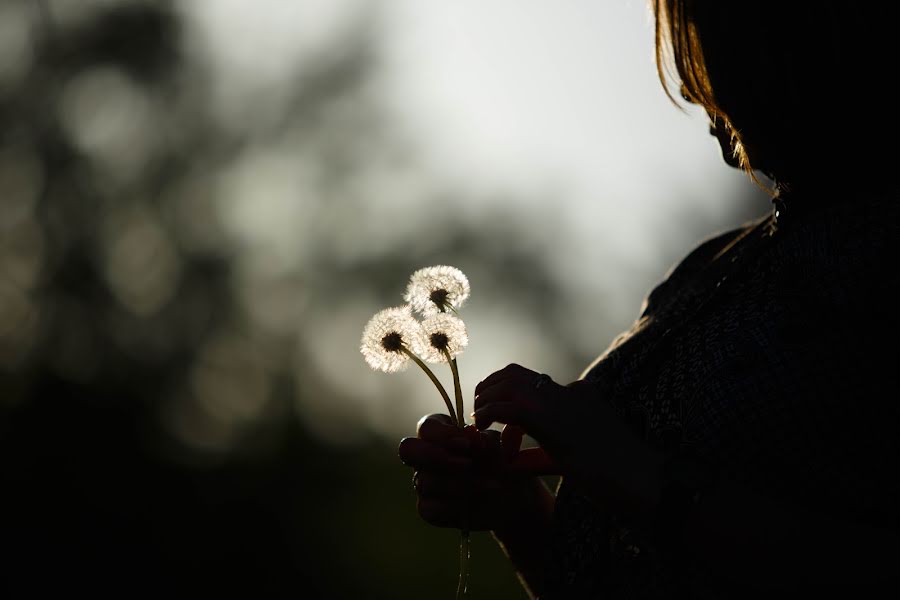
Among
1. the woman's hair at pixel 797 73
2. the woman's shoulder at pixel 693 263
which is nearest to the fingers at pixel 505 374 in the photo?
the woman's hair at pixel 797 73

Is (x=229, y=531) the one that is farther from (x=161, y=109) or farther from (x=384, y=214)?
(x=161, y=109)

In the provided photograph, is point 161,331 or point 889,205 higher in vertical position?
point 161,331

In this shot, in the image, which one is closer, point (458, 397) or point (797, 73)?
point (797, 73)

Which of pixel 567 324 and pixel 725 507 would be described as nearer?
pixel 725 507

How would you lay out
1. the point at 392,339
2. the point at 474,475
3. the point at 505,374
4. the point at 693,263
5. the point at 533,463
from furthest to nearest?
the point at 693,263, the point at 392,339, the point at 474,475, the point at 533,463, the point at 505,374

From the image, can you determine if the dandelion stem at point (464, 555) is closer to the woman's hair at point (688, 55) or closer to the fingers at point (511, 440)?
the fingers at point (511, 440)


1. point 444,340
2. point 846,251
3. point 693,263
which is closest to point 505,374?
point 444,340

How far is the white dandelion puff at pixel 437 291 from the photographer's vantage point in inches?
73.4

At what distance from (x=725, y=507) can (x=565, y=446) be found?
0.26 m

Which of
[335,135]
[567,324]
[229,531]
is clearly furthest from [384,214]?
[229,531]

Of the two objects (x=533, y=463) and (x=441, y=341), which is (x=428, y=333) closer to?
(x=441, y=341)

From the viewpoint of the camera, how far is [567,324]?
17922 millimetres

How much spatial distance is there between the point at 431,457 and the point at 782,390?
26.6 inches

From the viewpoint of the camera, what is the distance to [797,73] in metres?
1.45
